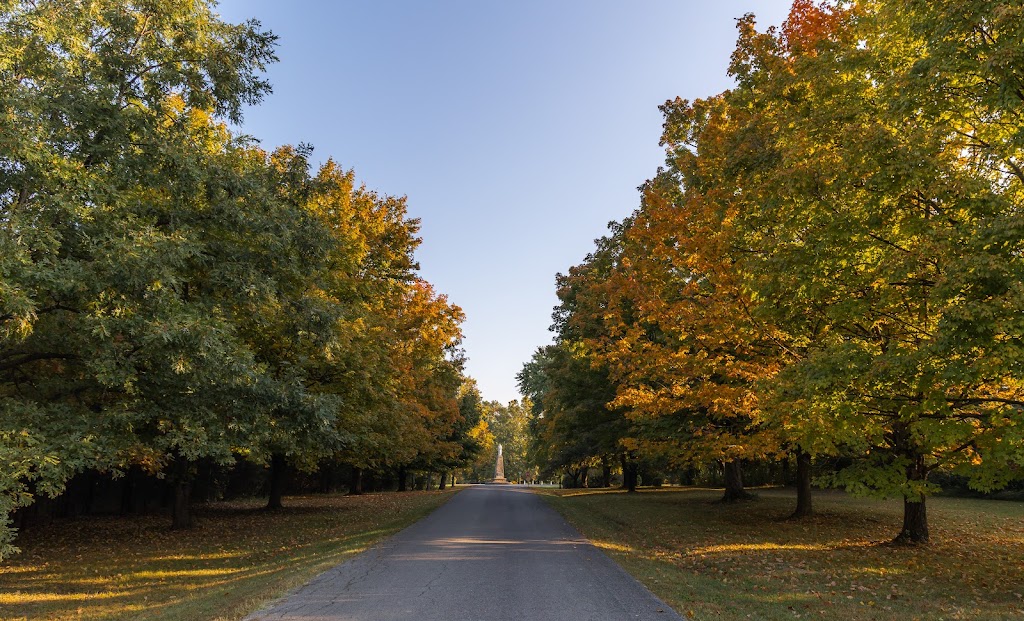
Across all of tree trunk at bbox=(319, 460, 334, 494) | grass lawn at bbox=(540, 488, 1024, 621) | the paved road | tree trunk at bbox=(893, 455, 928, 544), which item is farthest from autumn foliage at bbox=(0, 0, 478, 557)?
tree trunk at bbox=(319, 460, 334, 494)

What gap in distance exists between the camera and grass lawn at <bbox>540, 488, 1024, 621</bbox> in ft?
25.4

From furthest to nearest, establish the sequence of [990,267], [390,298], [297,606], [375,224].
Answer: [390,298] → [375,224] → [297,606] → [990,267]

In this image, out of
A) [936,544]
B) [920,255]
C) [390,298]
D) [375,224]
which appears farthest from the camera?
[390,298]

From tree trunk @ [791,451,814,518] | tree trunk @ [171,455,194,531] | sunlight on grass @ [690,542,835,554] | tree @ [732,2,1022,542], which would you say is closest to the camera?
tree @ [732,2,1022,542]

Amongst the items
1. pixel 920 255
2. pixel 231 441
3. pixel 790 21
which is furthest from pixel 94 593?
pixel 790 21

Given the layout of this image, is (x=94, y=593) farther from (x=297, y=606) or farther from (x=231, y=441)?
(x=297, y=606)

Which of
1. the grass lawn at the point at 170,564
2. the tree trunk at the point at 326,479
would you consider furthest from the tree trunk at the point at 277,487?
the tree trunk at the point at 326,479

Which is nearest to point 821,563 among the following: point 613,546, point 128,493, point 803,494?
point 613,546

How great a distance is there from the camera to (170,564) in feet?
39.7

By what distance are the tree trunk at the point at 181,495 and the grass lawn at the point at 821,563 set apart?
12300 millimetres

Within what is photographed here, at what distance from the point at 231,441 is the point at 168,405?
1.38 m

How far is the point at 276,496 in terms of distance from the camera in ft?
81.8

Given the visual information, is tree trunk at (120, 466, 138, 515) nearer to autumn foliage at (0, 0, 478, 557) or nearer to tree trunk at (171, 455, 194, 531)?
tree trunk at (171, 455, 194, 531)

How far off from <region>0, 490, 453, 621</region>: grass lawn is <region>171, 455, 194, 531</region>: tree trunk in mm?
523
